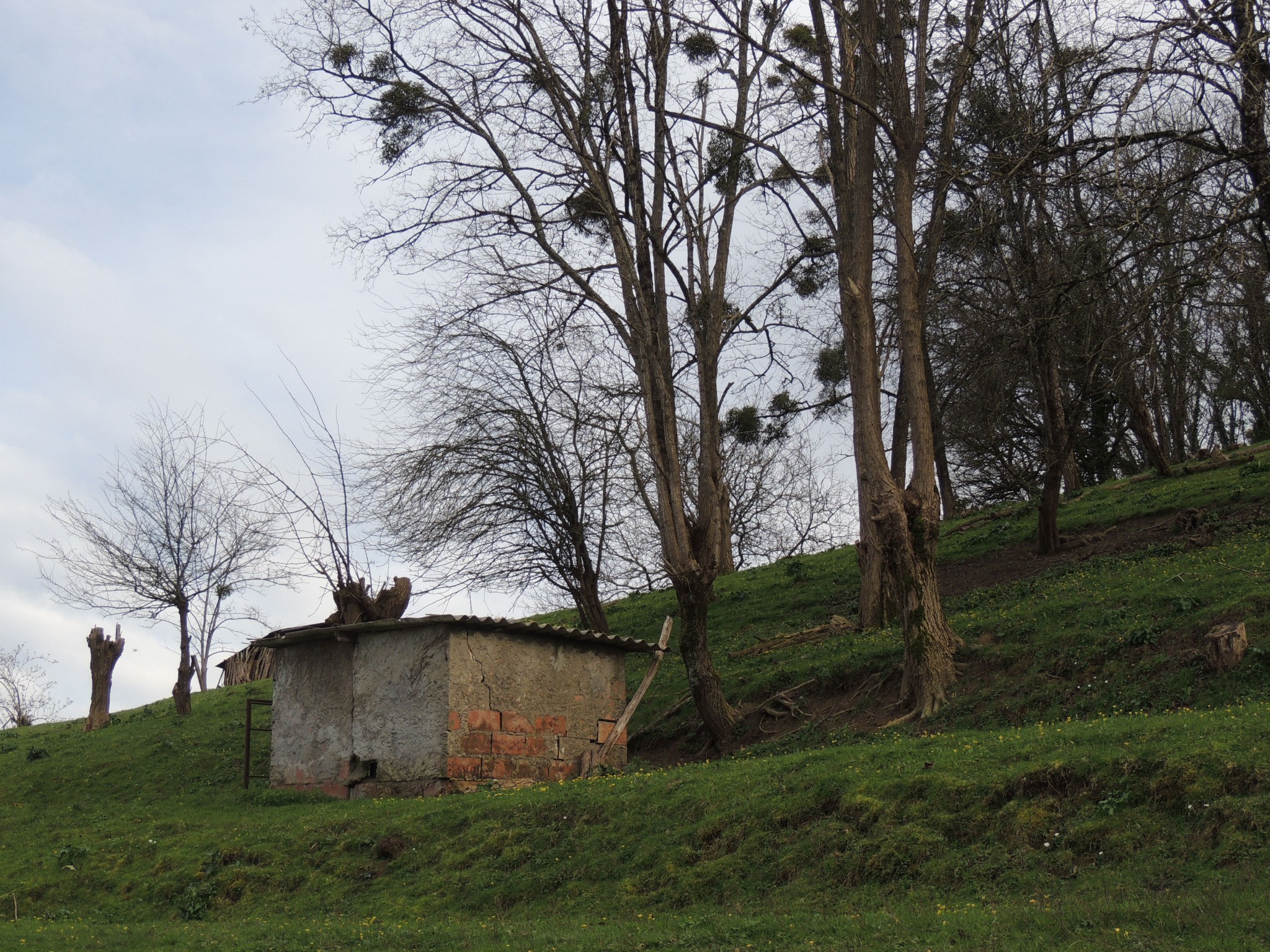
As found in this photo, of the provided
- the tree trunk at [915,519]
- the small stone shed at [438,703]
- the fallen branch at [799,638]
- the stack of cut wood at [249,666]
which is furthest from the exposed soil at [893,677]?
the stack of cut wood at [249,666]

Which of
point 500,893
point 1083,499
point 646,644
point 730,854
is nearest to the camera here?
point 730,854

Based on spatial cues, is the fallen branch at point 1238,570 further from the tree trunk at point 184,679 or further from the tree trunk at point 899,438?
the tree trunk at point 184,679

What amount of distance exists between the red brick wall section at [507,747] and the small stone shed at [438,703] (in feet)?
0.05

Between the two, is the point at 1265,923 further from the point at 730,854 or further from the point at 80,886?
the point at 80,886

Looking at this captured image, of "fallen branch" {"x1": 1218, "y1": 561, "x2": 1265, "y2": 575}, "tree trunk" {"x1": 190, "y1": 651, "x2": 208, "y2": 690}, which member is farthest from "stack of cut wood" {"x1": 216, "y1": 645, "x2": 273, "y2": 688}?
"fallen branch" {"x1": 1218, "y1": 561, "x2": 1265, "y2": 575}

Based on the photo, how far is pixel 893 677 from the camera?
15742 millimetres

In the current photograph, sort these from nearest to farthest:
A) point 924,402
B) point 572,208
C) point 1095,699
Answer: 1. point 1095,699
2. point 924,402
3. point 572,208

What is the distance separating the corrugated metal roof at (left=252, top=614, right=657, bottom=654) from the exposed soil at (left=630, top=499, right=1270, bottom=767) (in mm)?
1817

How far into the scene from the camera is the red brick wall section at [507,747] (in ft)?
49.6

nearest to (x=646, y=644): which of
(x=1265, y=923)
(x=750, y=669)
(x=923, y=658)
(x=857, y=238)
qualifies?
(x=750, y=669)

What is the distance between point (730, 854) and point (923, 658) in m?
5.19

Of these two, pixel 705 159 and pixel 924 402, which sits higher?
pixel 705 159

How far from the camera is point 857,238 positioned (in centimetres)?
1566

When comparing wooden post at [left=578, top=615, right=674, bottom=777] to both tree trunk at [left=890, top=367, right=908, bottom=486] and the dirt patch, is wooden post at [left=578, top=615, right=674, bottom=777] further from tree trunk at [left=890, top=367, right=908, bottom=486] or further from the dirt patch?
tree trunk at [left=890, top=367, right=908, bottom=486]
